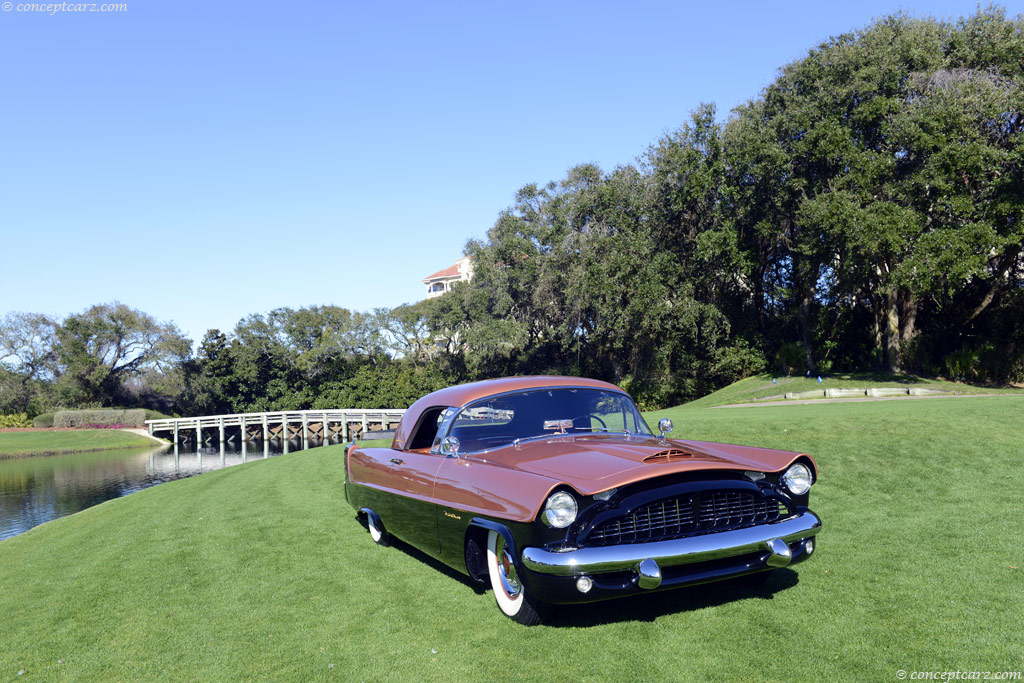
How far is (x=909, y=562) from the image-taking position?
566cm

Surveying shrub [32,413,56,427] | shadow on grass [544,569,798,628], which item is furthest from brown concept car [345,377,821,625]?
shrub [32,413,56,427]

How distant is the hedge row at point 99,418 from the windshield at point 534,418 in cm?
6346

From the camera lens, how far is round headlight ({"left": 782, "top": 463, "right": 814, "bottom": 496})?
517 centimetres

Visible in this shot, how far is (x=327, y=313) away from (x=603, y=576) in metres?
66.7

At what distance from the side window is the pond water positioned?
41.7 feet

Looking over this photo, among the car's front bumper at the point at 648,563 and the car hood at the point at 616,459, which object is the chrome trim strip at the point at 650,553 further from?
the car hood at the point at 616,459

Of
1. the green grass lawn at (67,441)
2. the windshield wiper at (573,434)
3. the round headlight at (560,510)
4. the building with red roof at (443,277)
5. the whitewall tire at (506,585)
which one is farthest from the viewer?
the building with red roof at (443,277)

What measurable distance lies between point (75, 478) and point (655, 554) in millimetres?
34798

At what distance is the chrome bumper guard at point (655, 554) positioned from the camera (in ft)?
13.8

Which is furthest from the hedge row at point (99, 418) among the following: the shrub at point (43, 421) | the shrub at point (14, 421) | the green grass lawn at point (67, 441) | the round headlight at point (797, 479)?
the round headlight at point (797, 479)

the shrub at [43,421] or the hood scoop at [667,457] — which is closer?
the hood scoop at [667,457]

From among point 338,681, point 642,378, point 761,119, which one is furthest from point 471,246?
point 338,681

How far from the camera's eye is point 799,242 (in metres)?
31.9

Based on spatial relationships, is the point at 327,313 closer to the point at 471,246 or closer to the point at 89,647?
the point at 471,246
